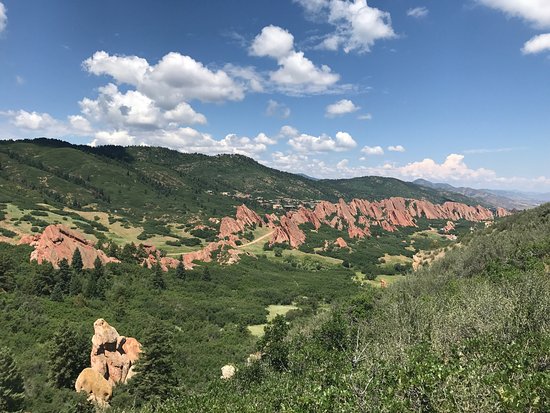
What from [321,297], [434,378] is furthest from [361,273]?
[434,378]

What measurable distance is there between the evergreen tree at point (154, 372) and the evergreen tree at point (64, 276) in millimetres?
35522

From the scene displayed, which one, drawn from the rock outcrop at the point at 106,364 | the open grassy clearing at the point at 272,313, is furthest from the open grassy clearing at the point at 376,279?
the rock outcrop at the point at 106,364

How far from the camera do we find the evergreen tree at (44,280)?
70500 millimetres

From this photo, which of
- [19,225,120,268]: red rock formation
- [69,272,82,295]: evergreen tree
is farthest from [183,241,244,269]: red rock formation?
[69,272,82,295]: evergreen tree

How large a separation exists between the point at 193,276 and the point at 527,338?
92.8 meters

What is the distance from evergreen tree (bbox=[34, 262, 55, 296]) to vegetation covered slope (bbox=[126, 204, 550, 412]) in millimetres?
43242

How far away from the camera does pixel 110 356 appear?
49344 millimetres

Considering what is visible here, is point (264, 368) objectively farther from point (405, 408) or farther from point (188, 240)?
point (188, 240)

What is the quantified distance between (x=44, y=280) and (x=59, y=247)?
1465 cm

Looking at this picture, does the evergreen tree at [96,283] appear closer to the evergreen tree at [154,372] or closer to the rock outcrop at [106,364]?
the rock outcrop at [106,364]

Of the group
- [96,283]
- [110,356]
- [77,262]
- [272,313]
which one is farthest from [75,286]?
[272,313]

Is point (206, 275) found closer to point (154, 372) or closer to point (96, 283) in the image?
point (96, 283)

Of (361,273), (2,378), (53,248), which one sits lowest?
(361,273)

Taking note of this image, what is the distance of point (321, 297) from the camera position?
109188mm
